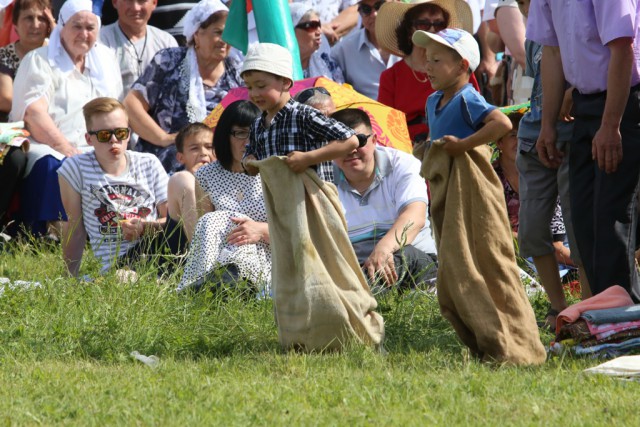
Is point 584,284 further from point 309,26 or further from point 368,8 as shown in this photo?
point 368,8

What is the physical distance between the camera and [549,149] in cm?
587

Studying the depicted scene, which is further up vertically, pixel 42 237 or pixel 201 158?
pixel 201 158

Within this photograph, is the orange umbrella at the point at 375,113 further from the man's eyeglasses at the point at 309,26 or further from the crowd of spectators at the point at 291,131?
the man's eyeglasses at the point at 309,26

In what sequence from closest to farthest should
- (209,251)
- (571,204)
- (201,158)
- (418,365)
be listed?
(418,365), (571,204), (209,251), (201,158)

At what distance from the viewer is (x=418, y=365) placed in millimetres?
5129

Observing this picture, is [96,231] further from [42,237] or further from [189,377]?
[189,377]

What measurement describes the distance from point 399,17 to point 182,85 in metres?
2.05

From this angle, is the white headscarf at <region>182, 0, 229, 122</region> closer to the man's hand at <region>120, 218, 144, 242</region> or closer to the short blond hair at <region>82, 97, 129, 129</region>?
the short blond hair at <region>82, 97, 129, 129</region>

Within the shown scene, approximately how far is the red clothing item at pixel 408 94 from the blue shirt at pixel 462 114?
11.7 ft

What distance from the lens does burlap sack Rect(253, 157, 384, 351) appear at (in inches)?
213

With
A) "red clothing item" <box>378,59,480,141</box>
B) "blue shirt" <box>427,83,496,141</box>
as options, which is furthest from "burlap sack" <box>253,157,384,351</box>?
"red clothing item" <box>378,59,480,141</box>

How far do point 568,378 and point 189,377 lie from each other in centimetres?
155

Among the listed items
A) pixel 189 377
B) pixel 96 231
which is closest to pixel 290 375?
pixel 189 377

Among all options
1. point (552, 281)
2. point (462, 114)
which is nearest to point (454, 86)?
point (462, 114)
